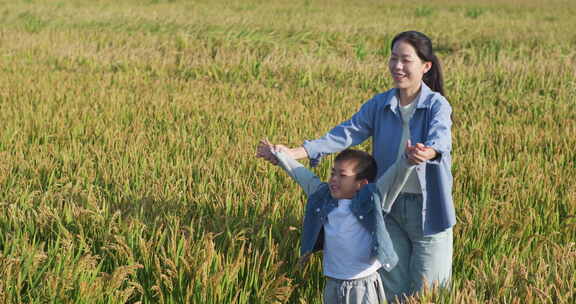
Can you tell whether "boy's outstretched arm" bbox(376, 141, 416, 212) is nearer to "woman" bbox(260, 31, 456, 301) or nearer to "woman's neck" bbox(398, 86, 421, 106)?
"woman" bbox(260, 31, 456, 301)

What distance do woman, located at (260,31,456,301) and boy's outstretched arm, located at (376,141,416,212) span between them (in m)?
0.11

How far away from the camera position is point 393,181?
216 cm

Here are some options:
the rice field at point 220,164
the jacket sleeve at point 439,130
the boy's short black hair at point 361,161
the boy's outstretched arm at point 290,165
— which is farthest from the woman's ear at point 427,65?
the rice field at point 220,164

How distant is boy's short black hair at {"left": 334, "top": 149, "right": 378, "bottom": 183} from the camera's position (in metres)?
2.24

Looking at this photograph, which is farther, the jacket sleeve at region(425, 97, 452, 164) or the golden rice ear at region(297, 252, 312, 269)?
the golden rice ear at region(297, 252, 312, 269)

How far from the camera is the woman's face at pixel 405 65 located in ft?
7.69

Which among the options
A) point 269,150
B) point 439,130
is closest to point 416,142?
point 439,130

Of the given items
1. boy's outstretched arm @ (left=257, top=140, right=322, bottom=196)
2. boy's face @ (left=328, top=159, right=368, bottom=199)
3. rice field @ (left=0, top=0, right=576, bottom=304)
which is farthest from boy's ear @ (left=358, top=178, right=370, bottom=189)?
rice field @ (left=0, top=0, right=576, bottom=304)

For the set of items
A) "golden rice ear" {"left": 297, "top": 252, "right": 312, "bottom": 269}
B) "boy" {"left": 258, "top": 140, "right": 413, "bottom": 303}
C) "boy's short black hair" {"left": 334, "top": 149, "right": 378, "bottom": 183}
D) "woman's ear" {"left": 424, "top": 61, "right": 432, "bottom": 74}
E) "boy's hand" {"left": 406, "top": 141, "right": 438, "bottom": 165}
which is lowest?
"golden rice ear" {"left": 297, "top": 252, "right": 312, "bottom": 269}

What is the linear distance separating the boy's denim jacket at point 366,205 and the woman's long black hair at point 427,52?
49cm

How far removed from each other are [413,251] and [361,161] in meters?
0.42

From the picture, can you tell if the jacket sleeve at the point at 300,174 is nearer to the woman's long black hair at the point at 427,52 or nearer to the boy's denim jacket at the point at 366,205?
the boy's denim jacket at the point at 366,205

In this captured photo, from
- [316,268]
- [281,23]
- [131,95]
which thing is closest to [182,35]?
[281,23]

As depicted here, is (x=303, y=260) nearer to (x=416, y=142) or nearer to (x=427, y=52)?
(x=416, y=142)
